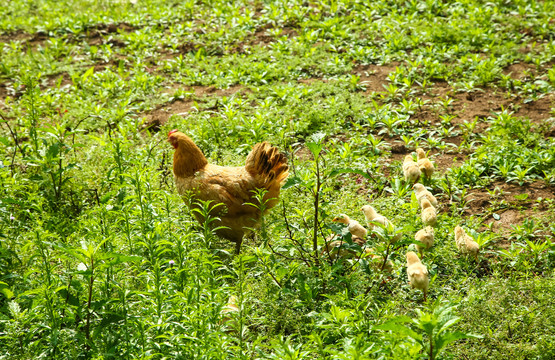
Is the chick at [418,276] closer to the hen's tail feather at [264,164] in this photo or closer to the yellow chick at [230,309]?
the yellow chick at [230,309]

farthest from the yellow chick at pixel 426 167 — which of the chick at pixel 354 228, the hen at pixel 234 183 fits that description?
the hen at pixel 234 183

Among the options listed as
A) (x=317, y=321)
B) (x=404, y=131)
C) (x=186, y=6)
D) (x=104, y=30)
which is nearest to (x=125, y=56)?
(x=104, y=30)

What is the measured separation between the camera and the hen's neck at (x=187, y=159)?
207 inches

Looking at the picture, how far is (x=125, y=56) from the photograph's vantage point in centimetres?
970

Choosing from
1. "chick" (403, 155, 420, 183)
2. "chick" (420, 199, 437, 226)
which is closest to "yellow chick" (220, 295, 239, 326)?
"chick" (420, 199, 437, 226)

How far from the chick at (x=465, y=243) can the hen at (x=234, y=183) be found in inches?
67.3

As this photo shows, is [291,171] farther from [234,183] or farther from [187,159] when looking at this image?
[187,159]

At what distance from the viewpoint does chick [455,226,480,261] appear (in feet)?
15.1

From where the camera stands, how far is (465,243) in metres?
4.66

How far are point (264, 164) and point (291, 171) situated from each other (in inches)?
35.3

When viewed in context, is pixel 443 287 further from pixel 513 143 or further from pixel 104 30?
pixel 104 30

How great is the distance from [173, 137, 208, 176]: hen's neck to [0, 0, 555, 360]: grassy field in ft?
1.23

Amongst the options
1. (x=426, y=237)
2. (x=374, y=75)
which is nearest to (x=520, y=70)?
(x=374, y=75)

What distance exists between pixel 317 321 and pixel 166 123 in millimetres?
4375
